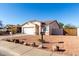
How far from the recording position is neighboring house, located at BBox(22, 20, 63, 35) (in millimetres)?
10406

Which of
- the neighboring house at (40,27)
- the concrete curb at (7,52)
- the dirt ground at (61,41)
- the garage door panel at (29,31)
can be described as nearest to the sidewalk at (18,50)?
the concrete curb at (7,52)

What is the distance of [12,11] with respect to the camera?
399 inches

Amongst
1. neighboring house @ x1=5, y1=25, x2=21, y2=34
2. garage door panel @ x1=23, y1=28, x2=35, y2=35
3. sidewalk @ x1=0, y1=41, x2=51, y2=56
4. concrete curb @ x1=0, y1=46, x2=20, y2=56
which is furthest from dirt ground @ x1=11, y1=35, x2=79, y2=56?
concrete curb @ x1=0, y1=46, x2=20, y2=56

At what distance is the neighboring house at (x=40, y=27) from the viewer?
10.4 m

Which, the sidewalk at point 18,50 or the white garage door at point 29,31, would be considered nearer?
the sidewalk at point 18,50

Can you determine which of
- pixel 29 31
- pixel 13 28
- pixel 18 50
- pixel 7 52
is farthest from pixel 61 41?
pixel 7 52

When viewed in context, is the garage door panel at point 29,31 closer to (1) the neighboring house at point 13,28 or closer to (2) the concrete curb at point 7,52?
(1) the neighboring house at point 13,28

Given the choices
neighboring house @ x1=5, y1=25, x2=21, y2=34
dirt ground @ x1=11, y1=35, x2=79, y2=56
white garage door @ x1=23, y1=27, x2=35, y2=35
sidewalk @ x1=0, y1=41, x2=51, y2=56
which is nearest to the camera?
sidewalk @ x1=0, y1=41, x2=51, y2=56

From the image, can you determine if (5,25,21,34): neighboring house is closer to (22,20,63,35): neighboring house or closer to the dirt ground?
(22,20,63,35): neighboring house

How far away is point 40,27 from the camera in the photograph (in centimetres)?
1053

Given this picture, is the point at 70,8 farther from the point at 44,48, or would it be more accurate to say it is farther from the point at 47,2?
the point at 44,48

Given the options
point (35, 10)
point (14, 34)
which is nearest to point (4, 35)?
A: point (14, 34)

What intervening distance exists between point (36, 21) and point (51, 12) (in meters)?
0.86

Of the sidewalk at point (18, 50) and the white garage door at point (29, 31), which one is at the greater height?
the white garage door at point (29, 31)
